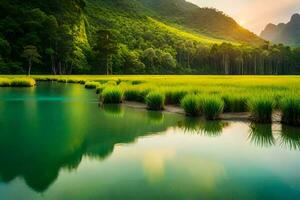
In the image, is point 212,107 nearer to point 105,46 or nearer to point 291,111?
point 291,111

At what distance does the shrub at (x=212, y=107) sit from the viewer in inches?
689

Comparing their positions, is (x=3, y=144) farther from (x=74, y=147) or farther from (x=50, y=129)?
(x=50, y=129)

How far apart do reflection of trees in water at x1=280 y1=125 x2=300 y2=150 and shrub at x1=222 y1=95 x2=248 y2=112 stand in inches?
180

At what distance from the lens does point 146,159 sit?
32.8ft

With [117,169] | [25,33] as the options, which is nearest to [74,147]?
[117,169]

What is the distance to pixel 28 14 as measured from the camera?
8619 cm

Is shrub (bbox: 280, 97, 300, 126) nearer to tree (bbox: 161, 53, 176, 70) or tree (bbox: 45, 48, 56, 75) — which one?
Result: tree (bbox: 45, 48, 56, 75)

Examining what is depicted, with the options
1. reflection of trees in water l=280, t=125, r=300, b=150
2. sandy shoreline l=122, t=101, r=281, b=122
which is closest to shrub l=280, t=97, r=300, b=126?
reflection of trees in water l=280, t=125, r=300, b=150

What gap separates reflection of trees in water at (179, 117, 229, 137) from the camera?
571 inches

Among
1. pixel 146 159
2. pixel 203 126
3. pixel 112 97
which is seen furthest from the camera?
pixel 112 97

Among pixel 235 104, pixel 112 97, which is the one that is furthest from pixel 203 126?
pixel 112 97

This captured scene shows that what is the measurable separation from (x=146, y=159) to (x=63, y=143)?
3351mm

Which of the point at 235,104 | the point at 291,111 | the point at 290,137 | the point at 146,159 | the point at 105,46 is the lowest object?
the point at 146,159

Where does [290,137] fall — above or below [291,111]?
below
